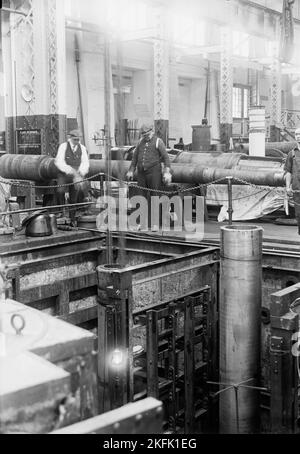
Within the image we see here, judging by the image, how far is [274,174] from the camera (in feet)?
33.8

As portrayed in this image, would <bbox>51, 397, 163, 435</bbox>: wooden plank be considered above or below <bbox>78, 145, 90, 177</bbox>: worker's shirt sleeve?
below

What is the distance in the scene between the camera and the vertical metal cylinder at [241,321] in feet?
20.6

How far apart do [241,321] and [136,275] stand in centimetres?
156

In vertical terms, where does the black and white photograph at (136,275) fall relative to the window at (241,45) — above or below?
below

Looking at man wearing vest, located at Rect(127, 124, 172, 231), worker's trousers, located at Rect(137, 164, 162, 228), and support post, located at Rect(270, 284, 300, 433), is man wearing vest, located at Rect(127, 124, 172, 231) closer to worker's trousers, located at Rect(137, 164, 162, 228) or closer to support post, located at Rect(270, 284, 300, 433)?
worker's trousers, located at Rect(137, 164, 162, 228)

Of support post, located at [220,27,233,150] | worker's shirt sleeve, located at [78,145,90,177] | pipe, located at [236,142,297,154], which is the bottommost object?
worker's shirt sleeve, located at [78,145,90,177]

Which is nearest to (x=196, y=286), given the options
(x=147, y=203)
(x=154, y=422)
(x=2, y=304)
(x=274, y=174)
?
(x=147, y=203)

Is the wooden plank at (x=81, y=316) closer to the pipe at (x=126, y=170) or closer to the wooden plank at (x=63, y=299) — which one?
the wooden plank at (x=63, y=299)

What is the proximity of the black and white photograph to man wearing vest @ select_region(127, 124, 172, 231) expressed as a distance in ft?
0.08

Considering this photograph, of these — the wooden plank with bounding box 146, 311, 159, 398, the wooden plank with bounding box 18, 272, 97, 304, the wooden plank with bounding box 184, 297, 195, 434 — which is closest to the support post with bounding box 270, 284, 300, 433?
the wooden plank with bounding box 146, 311, 159, 398

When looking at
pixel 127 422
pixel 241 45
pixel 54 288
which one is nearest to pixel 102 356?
pixel 54 288

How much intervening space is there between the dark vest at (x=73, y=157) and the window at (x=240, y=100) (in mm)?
20130

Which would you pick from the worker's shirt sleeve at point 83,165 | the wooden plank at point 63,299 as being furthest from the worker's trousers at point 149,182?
the wooden plank at point 63,299

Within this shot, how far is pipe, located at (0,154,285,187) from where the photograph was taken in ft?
34.2
